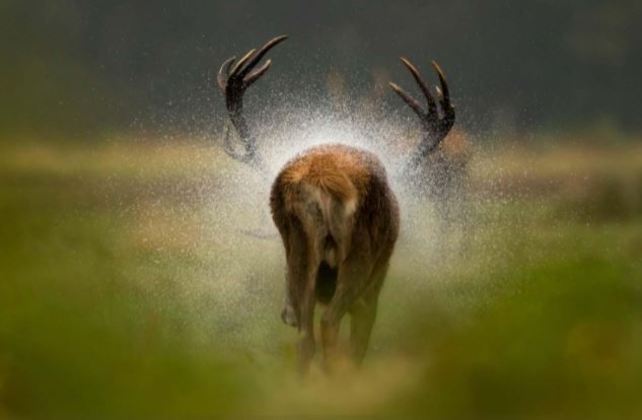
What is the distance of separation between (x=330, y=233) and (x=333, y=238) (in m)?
0.04

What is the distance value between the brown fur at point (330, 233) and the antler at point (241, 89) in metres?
0.82

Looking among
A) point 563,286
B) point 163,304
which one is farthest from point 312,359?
point 563,286

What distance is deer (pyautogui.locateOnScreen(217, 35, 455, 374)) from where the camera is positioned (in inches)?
263

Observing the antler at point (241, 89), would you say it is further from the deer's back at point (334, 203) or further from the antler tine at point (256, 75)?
the deer's back at point (334, 203)

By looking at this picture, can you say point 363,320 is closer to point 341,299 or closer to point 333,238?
point 341,299

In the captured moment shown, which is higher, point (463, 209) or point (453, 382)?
point (463, 209)

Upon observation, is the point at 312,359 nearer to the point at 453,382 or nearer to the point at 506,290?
the point at 453,382

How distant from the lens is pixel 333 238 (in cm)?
668

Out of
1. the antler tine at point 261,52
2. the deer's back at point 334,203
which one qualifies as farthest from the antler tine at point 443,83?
the antler tine at point 261,52

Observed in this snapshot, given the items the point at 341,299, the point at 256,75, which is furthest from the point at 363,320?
the point at 256,75

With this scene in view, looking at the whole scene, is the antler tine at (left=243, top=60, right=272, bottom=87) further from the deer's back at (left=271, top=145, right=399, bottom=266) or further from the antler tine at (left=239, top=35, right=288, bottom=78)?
the deer's back at (left=271, top=145, right=399, bottom=266)

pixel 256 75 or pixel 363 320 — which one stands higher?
pixel 256 75

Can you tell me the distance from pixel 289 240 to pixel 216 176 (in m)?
1.20

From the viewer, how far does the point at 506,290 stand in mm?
7438
